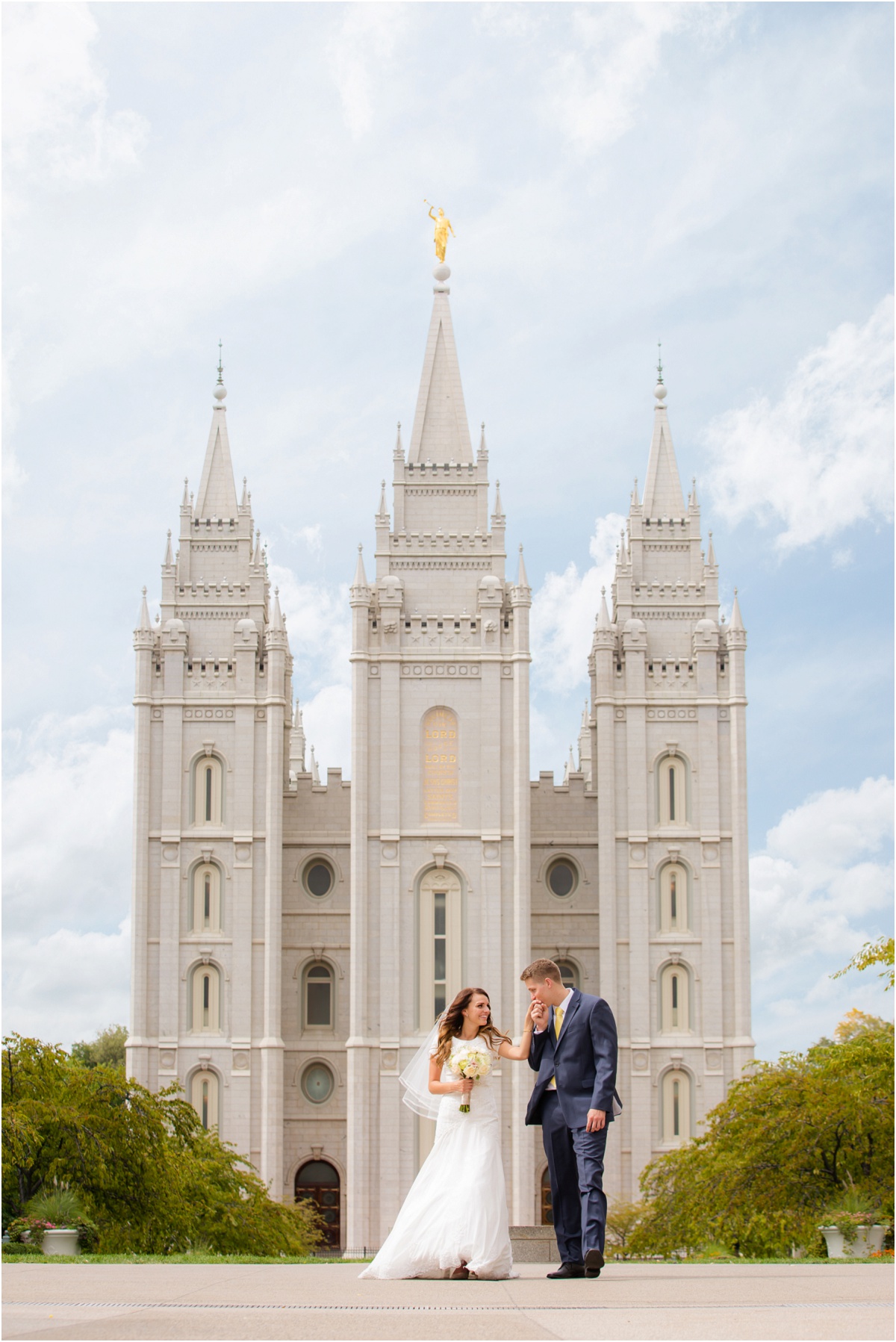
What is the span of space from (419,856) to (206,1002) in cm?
729

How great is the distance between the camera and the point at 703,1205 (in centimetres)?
2931

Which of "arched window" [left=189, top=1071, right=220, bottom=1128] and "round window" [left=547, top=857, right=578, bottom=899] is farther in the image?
"round window" [left=547, top=857, right=578, bottom=899]

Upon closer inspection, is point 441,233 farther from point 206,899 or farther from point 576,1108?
point 576,1108

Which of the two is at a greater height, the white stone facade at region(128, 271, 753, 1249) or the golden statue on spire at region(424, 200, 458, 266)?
the golden statue on spire at region(424, 200, 458, 266)

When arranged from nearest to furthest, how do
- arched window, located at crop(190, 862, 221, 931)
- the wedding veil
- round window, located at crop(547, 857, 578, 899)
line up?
the wedding veil < arched window, located at crop(190, 862, 221, 931) < round window, located at crop(547, 857, 578, 899)

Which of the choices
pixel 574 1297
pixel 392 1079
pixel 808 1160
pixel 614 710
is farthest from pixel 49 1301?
pixel 614 710

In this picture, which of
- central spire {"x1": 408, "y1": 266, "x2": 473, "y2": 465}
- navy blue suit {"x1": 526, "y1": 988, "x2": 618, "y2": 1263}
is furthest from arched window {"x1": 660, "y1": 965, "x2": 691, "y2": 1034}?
navy blue suit {"x1": 526, "y1": 988, "x2": 618, "y2": 1263}

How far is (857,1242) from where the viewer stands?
23.8 meters

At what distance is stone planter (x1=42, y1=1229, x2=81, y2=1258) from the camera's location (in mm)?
20156

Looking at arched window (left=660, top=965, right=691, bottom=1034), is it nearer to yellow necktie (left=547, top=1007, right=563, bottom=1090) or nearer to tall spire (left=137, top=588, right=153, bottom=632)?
tall spire (left=137, top=588, right=153, bottom=632)

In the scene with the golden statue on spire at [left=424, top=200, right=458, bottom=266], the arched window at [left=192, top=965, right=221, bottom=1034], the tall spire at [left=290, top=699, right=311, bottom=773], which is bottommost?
the arched window at [left=192, top=965, right=221, bottom=1034]

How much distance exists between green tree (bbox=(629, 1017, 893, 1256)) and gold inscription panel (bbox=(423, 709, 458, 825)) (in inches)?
747

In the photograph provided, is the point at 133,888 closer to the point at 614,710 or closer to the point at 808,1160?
the point at 614,710

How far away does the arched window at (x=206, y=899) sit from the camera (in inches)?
1933
